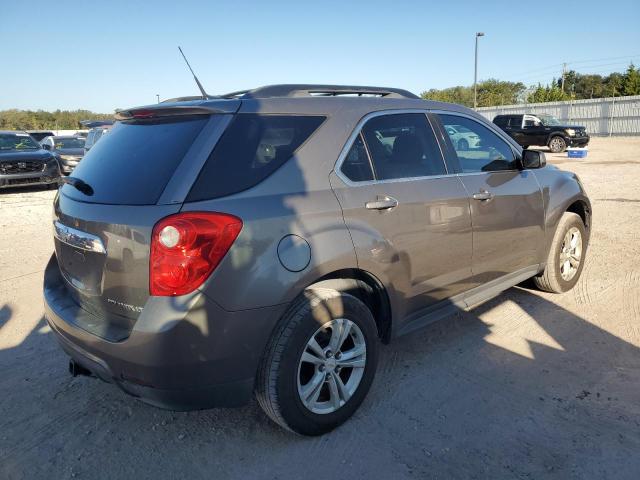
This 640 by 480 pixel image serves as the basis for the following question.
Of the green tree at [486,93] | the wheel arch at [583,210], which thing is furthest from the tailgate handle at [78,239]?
the green tree at [486,93]

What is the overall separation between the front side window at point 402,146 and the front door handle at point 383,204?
15cm

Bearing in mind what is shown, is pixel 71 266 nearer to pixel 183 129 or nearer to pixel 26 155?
pixel 183 129

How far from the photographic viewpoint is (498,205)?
A: 3.73 m

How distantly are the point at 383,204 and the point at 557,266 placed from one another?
250 cm

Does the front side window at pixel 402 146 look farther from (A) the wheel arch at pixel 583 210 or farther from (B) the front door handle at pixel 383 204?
(A) the wheel arch at pixel 583 210

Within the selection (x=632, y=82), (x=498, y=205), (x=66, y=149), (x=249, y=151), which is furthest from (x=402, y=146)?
(x=632, y=82)

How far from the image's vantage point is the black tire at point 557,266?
451cm

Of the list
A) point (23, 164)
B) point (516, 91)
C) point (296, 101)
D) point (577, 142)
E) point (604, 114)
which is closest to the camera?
point (296, 101)

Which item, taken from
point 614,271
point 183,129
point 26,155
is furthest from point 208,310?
point 26,155

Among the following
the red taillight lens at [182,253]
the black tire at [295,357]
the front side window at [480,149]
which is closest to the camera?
the red taillight lens at [182,253]

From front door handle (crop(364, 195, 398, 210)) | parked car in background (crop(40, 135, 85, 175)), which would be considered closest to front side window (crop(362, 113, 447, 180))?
front door handle (crop(364, 195, 398, 210))

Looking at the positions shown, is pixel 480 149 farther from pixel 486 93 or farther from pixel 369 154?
pixel 486 93

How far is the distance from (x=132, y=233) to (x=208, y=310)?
1.64 feet

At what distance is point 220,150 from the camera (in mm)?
2436
